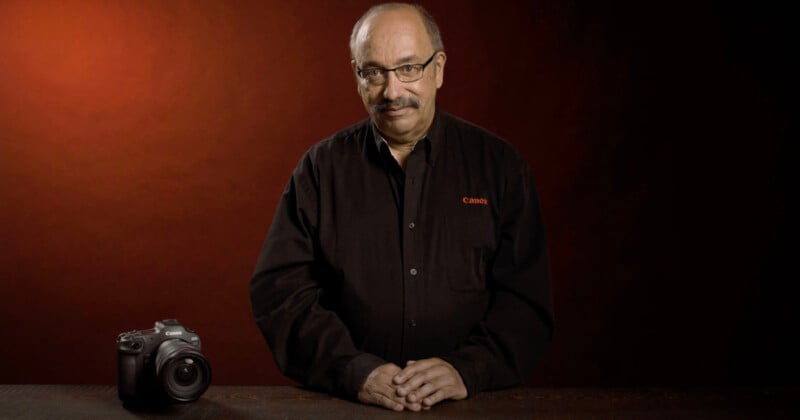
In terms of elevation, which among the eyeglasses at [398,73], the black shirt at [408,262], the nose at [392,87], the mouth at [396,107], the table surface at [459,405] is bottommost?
the table surface at [459,405]

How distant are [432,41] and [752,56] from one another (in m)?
1.93

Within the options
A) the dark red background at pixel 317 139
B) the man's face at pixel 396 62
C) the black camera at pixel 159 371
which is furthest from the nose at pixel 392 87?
the dark red background at pixel 317 139

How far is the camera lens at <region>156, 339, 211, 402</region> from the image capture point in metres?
1.72

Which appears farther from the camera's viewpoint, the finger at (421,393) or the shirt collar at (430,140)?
the shirt collar at (430,140)

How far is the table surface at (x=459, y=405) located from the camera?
5.62 ft

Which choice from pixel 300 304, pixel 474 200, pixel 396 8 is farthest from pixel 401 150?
pixel 300 304

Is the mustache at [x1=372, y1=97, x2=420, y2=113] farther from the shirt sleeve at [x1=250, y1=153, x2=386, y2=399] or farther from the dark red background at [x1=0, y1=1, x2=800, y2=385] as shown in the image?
the dark red background at [x1=0, y1=1, x2=800, y2=385]

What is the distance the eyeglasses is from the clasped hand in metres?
0.62

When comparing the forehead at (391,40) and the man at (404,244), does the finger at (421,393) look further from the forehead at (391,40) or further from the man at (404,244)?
the forehead at (391,40)

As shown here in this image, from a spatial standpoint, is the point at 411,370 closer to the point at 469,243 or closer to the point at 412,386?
the point at 412,386

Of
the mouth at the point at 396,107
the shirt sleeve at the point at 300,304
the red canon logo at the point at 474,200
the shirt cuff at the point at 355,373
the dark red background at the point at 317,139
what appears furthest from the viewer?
the dark red background at the point at 317,139

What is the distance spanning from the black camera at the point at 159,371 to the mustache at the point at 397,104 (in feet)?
2.15

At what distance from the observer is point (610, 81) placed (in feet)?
11.7

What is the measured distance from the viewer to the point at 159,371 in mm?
1728
